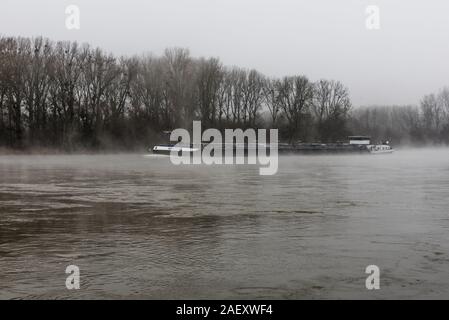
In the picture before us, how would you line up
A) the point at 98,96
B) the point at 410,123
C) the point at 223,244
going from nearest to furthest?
the point at 223,244 → the point at 98,96 → the point at 410,123

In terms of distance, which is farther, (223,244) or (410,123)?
(410,123)

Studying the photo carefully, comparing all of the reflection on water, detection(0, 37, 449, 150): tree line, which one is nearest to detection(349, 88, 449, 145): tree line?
detection(0, 37, 449, 150): tree line

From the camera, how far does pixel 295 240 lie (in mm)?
10133

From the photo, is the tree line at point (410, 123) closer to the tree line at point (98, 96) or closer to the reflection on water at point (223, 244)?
the tree line at point (98, 96)

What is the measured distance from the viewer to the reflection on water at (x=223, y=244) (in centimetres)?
701

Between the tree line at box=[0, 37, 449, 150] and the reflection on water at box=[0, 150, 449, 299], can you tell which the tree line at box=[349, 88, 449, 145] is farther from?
the reflection on water at box=[0, 150, 449, 299]

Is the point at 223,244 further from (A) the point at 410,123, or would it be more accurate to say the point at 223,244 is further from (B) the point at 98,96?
(A) the point at 410,123

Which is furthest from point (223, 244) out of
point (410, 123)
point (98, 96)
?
point (410, 123)

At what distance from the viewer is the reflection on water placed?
276 inches

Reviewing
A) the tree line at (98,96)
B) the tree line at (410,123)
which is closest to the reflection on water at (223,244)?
the tree line at (98,96)

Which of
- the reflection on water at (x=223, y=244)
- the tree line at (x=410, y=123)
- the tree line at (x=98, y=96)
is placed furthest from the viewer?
the tree line at (x=410, y=123)

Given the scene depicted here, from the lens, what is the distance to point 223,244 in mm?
9750

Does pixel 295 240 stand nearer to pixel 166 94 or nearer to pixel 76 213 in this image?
pixel 76 213

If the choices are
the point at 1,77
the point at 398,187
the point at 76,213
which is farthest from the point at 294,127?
the point at 76,213
